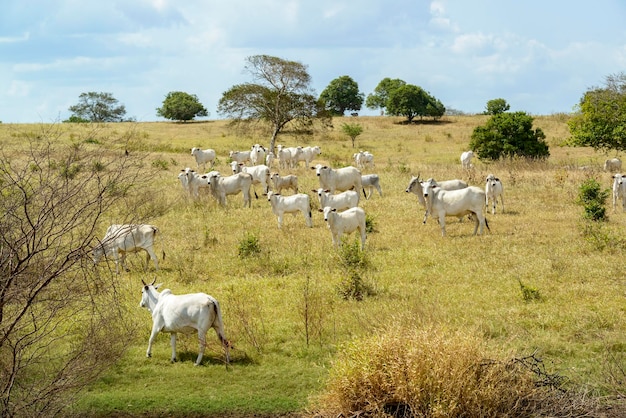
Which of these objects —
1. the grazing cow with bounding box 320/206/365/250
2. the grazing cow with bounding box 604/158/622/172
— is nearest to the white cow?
the grazing cow with bounding box 320/206/365/250

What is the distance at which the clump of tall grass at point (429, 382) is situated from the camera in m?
7.66

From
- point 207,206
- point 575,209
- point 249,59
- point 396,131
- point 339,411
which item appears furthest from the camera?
point 396,131

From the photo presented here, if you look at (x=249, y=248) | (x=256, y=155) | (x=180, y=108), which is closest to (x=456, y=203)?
(x=249, y=248)

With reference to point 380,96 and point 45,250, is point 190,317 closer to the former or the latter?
point 45,250

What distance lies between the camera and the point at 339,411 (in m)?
7.97

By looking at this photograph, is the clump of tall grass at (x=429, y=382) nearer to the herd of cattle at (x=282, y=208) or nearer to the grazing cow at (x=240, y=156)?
the herd of cattle at (x=282, y=208)

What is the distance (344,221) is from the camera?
17.1 meters

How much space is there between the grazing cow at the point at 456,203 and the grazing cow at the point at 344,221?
260 centimetres

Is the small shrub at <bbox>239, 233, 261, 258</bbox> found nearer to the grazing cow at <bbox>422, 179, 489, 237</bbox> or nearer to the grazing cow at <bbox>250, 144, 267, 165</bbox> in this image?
the grazing cow at <bbox>422, 179, 489, 237</bbox>

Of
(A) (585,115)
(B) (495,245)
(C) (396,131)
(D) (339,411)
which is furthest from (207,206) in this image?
(C) (396,131)

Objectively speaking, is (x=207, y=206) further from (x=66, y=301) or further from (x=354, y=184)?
(x=66, y=301)

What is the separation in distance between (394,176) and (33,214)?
2464cm

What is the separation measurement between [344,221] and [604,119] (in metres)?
23.8

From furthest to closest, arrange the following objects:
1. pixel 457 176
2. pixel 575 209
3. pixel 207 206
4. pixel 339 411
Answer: pixel 457 176, pixel 207 206, pixel 575 209, pixel 339 411
